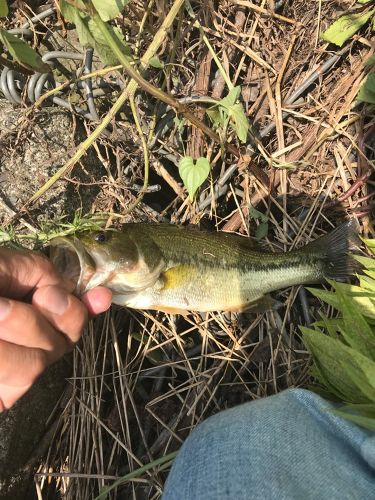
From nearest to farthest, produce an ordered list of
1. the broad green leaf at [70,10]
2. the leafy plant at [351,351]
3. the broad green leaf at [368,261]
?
the leafy plant at [351,351], the broad green leaf at [70,10], the broad green leaf at [368,261]

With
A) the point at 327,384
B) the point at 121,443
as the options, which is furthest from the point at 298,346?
the point at 121,443

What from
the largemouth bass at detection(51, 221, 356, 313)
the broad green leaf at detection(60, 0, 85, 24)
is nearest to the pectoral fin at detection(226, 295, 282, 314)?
the largemouth bass at detection(51, 221, 356, 313)

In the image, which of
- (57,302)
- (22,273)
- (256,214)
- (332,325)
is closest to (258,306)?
(332,325)

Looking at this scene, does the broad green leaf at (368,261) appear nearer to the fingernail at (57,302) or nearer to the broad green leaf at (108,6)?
the fingernail at (57,302)

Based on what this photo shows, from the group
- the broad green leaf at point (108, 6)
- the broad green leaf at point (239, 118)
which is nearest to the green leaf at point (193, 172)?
the broad green leaf at point (239, 118)

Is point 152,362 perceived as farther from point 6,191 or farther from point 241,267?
point 6,191
